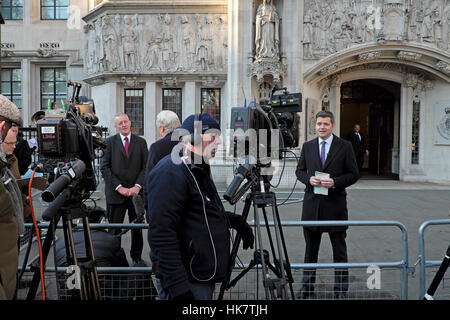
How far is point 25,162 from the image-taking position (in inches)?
281

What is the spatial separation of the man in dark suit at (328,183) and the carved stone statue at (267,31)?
891cm

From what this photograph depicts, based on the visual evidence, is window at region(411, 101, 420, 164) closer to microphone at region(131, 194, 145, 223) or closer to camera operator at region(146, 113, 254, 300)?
microphone at region(131, 194, 145, 223)

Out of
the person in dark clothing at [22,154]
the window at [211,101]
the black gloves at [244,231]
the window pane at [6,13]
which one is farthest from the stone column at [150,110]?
the black gloves at [244,231]

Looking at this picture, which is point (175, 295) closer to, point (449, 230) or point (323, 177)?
point (323, 177)

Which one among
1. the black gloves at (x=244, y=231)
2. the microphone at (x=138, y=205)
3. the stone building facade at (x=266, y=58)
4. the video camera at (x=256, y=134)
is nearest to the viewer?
the black gloves at (x=244, y=231)

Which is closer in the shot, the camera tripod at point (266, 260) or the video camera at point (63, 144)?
the video camera at point (63, 144)

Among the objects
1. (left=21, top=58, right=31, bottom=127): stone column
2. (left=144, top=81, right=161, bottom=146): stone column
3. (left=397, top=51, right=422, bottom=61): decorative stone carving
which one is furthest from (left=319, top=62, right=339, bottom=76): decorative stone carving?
(left=21, top=58, right=31, bottom=127): stone column

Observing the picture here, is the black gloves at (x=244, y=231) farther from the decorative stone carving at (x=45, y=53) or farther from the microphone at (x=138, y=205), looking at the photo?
the decorative stone carving at (x=45, y=53)

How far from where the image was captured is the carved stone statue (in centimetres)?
1302

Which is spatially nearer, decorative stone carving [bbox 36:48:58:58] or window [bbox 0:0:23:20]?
decorative stone carving [bbox 36:48:58:58]

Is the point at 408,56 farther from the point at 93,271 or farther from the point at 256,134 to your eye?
the point at 93,271

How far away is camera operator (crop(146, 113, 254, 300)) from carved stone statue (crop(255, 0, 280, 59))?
433 inches

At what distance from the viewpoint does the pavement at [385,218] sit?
6.06 meters

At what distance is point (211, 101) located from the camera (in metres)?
15.9
